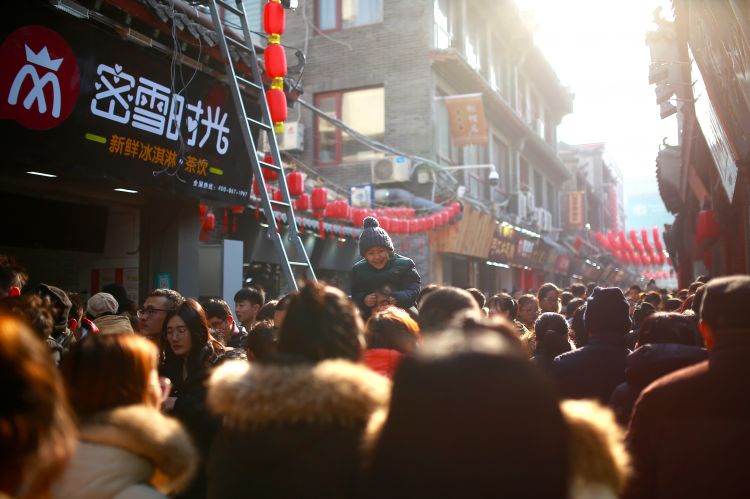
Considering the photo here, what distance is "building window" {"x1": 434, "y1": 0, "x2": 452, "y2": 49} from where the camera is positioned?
20156 mm

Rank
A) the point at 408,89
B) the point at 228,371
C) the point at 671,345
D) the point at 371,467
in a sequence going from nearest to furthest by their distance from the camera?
the point at 371,467 → the point at 228,371 → the point at 671,345 → the point at 408,89

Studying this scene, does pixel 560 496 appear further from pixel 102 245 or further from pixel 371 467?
pixel 102 245

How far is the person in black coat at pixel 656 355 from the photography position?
3.83 m

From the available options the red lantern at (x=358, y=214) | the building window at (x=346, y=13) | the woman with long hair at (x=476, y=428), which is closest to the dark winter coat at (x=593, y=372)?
the woman with long hair at (x=476, y=428)

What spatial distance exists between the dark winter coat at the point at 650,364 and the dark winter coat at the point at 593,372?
0.49 m

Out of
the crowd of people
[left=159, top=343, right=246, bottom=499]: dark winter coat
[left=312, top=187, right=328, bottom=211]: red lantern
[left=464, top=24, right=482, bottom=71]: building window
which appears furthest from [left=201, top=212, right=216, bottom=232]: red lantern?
[left=464, top=24, right=482, bottom=71]: building window

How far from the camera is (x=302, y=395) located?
241 cm

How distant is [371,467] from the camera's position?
6.64ft

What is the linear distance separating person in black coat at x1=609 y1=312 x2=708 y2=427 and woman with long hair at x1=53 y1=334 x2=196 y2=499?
2.36 metres

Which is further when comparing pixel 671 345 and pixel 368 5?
pixel 368 5

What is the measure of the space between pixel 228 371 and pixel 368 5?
62.8 feet


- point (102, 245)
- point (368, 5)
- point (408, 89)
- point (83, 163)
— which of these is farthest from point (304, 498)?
point (368, 5)

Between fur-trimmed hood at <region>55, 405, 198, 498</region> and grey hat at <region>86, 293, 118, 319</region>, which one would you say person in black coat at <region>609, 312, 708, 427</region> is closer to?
fur-trimmed hood at <region>55, 405, 198, 498</region>

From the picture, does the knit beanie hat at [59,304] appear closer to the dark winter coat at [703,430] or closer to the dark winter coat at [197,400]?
the dark winter coat at [197,400]
